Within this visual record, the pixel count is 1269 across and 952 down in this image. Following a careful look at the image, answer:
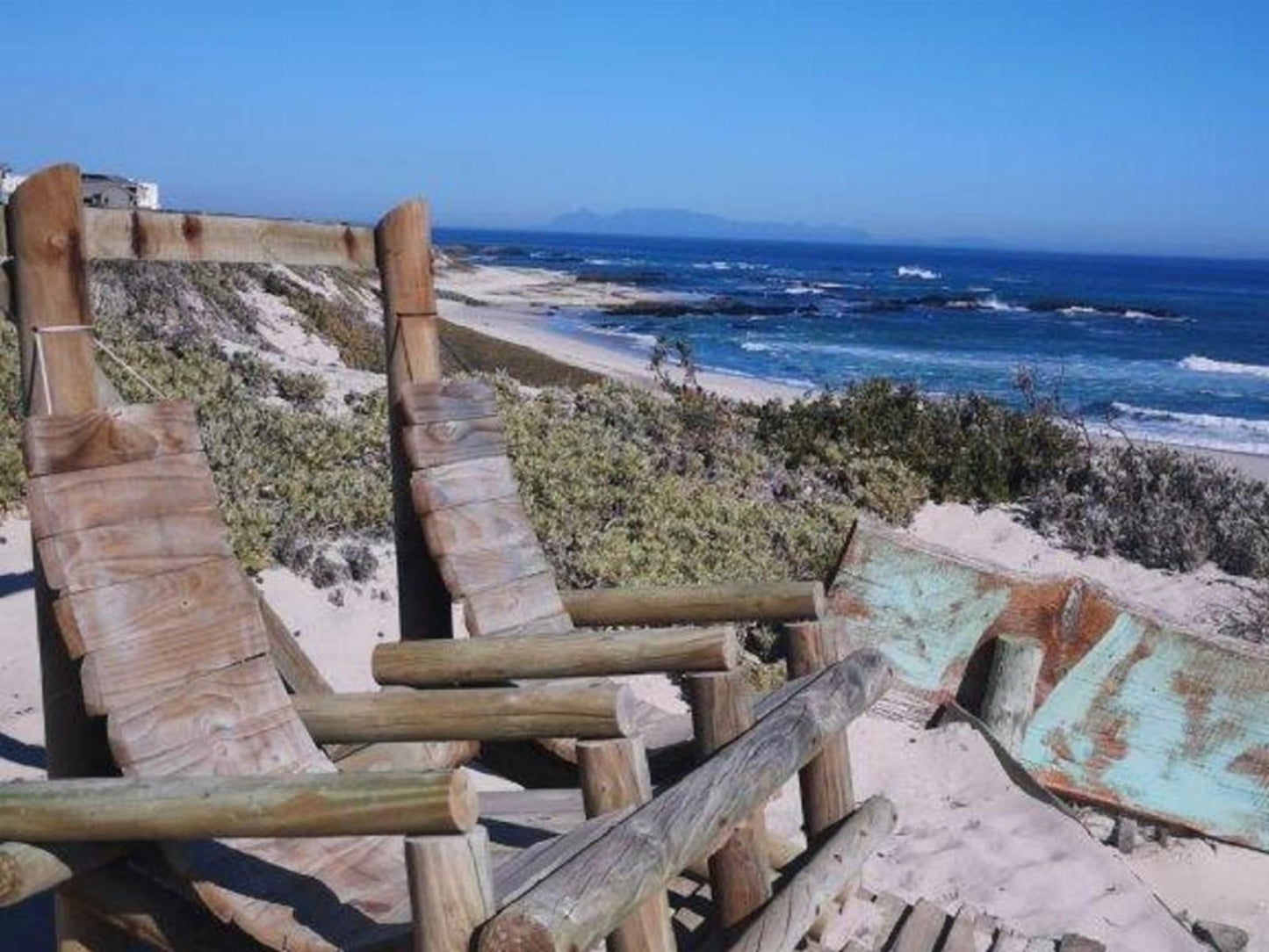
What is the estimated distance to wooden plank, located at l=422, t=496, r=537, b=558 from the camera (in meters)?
4.12

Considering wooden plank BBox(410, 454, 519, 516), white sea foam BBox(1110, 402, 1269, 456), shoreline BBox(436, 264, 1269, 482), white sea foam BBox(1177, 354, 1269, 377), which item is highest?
wooden plank BBox(410, 454, 519, 516)

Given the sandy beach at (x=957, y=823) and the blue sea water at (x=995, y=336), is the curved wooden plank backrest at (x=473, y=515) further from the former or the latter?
the blue sea water at (x=995, y=336)

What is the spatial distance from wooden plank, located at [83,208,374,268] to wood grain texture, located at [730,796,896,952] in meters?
2.05

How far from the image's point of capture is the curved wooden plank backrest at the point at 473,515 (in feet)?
13.5

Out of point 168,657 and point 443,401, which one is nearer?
point 168,657

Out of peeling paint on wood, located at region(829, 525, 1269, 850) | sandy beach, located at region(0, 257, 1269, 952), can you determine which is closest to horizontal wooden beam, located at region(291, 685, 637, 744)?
sandy beach, located at region(0, 257, 1269, 952)

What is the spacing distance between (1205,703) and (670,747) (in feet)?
7.08

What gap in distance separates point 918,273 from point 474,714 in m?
99.4

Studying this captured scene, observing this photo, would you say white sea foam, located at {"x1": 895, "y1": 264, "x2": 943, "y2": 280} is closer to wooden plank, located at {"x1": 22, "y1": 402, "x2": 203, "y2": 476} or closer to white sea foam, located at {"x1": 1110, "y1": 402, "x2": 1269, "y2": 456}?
white sea foam, located at {"x1": 1110, "y1": 402, "x2": 1269, "y2": 456}

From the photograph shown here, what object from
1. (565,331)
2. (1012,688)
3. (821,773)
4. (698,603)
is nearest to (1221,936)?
(1012,688)

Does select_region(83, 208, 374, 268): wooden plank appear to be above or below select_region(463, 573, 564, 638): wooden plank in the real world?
above

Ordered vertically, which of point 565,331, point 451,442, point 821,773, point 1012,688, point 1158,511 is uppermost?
point 451,442

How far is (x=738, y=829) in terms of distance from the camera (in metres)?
3.42

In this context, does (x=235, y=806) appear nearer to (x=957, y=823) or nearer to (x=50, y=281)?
(x=50, y=281)
